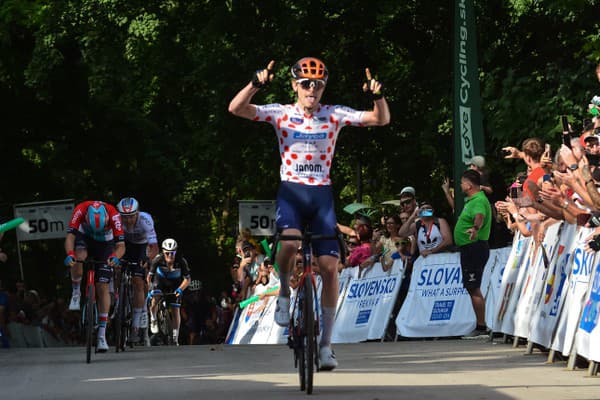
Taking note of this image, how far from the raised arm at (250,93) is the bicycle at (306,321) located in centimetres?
108

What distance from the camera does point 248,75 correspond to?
32.4m

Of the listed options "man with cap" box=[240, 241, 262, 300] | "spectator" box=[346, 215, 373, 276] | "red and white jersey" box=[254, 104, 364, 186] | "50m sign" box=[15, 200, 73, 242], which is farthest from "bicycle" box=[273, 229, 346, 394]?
"50m sign" box=[15, 200, 73, 242]

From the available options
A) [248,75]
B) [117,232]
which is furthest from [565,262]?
[248,75]

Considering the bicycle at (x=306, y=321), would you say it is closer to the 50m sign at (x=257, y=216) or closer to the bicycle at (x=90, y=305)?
the bicycle at (x=90, y=305)

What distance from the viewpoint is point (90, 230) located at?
1792cm

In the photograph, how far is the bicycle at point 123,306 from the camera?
19.6m

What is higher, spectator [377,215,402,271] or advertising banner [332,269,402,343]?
spectator [377,215,402,271]

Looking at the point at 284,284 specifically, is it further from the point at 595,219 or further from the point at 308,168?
the point at 595,219

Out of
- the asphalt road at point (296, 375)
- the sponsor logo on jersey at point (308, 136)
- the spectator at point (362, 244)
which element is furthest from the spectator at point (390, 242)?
the sponsor logo on jersey at point (308, 136)

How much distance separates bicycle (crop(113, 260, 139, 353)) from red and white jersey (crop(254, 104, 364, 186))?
812 centimetres

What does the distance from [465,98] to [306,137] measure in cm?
1206

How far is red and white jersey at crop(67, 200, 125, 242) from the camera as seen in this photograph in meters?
17.9

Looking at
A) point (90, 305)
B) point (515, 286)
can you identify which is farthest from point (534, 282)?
point (90, 305)

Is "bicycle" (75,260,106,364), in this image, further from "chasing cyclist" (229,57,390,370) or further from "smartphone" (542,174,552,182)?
"chasing cyclist" (229,57,390,370)
